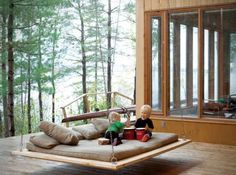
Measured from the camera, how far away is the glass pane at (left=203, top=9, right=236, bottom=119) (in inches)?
268

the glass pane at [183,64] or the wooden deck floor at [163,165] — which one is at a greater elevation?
the glass pane at [183,64]

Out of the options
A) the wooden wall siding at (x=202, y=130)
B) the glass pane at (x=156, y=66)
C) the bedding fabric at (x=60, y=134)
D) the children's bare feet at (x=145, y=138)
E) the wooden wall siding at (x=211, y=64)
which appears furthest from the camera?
the glass pane at (x=156, y=66)

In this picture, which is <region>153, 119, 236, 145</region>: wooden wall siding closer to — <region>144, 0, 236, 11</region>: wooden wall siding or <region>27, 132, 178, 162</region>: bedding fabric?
<region>27, 132, 178, 162</region>: bedding fabric

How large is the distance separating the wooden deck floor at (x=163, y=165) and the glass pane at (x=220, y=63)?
0.89 m

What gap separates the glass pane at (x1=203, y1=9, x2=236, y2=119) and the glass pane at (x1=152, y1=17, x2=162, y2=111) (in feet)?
2.93

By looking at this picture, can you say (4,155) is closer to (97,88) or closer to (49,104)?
(49,104)

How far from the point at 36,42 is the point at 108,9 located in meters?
3.00

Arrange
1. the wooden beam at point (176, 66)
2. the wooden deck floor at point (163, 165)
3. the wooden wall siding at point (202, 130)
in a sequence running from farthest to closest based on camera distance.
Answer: the wooden beam at point (176, 66)
the wooden wall siding at point (202, 130)
the wooden deck floor at point (163, 165)

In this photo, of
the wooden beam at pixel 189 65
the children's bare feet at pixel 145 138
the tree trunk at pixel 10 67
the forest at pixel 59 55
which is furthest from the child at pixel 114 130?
the forest at pixel 59 55

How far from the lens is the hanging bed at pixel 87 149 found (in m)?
4.37

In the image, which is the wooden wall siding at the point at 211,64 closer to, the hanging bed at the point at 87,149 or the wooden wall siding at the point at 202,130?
the wooden wall siding at the point at 202,130

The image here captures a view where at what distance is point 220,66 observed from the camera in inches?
272

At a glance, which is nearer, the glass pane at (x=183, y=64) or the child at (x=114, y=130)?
the child at (x=114, y=130)

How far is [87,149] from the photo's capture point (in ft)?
15.1
